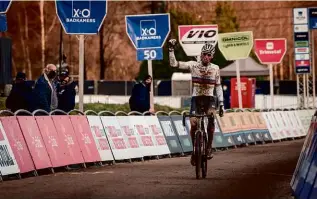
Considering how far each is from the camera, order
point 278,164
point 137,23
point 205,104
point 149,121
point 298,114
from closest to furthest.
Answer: point 205,104
point 278,164
point 149,121
point 137,23
point 298,114

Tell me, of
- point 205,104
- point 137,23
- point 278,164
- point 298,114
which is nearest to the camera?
point 205,104

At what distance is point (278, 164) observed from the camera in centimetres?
2009

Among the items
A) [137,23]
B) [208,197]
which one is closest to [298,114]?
[137,23]

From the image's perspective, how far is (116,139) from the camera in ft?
69.2

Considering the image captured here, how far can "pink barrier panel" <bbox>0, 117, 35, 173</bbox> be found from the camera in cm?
1667

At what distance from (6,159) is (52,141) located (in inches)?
71.2

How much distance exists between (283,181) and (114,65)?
64836mm

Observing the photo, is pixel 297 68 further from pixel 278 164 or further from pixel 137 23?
pixel 278 164

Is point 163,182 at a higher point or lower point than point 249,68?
higher

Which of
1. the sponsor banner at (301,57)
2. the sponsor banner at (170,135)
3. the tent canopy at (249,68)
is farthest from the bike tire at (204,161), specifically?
the tent canopy at (249,68)

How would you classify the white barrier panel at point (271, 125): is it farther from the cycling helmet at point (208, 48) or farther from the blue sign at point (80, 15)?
Result: the cycling helmet at point (208, 48)

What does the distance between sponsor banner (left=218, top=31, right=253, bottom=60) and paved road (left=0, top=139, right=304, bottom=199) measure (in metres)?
13.1

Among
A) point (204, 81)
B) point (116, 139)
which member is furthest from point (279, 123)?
point (204, 81)

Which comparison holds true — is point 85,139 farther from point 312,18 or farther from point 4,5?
point 312,18
